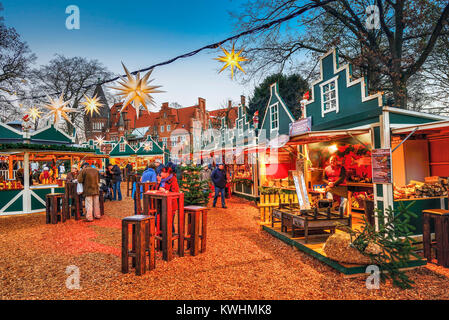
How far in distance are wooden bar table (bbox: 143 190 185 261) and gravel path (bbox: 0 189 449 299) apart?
0.26 meters


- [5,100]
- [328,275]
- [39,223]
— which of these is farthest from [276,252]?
[5,100]

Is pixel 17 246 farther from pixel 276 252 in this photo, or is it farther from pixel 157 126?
pixel 157 126

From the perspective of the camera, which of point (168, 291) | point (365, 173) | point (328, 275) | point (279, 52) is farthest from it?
point (279, 52)

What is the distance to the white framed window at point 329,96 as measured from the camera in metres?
7.75

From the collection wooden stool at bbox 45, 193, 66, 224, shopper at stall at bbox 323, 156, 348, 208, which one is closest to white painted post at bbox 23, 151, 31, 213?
wooden stool at bbox 45, 193, 66, 224

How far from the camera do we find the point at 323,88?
841cm

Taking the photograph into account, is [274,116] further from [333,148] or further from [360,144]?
[360,144]

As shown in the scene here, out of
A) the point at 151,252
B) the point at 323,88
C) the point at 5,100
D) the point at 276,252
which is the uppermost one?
the point at 5,100

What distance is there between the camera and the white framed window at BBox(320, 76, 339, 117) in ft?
25.4

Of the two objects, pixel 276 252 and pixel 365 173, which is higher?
pixel 365 173

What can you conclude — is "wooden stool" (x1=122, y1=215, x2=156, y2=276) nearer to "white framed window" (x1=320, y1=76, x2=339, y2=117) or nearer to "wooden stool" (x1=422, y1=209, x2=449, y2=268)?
"wooden stool" (x1=422, y1=209, x2=449, y2=268)

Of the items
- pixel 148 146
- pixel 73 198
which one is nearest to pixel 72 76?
pixel 148 146

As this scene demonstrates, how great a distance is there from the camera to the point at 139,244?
4164 mm

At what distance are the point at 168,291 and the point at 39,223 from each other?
740 cm
